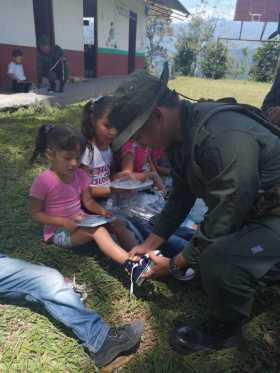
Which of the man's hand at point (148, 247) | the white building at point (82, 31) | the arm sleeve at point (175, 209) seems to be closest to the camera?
the arm sleeve at point (175, 209)

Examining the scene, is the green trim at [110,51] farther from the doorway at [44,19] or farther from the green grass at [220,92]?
the doorway at [44,19]

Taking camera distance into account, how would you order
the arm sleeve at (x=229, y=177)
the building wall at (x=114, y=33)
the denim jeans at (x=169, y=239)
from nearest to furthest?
the arm sleeve at (x=229, y=177), the denim jeans at (x=169, y=239), the building wall at (x=114, y=33)

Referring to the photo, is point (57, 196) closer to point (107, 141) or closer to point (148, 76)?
point (107, 141)

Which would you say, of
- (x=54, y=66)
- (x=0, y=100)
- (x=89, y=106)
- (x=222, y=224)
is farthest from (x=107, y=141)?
(x=54, y=66)

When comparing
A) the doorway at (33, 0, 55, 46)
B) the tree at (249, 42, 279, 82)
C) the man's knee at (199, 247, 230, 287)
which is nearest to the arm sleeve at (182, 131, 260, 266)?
the man's knee at (199, 247, 230, 287)

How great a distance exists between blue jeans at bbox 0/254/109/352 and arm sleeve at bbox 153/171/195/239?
0.56m

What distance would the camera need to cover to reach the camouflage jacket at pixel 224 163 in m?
1.29

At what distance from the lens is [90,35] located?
11781 millimetres

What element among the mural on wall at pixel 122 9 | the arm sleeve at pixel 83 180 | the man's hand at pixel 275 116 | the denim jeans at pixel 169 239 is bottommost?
the denim jeans at pixel 169 239

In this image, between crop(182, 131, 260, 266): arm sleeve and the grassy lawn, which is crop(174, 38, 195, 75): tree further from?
crop(182, 131, 260, 266): arm sleeve

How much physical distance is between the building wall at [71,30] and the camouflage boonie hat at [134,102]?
28.1 feet

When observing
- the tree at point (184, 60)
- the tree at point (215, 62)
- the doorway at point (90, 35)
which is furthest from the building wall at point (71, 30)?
the tree at point (215, 62)

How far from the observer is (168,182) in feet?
10.7

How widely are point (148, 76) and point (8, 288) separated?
124cm
